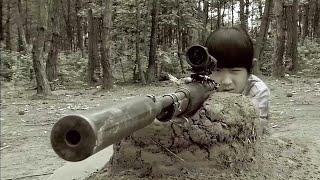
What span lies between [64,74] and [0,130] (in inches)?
606

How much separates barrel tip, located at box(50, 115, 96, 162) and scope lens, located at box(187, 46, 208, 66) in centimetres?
94

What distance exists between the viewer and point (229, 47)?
2.62 m

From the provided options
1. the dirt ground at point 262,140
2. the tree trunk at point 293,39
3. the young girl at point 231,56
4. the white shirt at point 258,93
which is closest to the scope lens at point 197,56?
the dirt ground at point 262,140

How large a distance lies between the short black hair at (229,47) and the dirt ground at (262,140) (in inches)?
13.8

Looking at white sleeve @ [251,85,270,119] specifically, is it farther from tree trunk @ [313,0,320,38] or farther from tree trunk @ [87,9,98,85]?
tree trunk @ [313,0,320,38]

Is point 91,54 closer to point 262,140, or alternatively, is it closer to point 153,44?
point 153,44

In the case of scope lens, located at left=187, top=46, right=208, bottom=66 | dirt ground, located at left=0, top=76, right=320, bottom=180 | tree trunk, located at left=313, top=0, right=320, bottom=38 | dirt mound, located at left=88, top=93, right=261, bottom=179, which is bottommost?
dirt ground, located at left=0, top=76, right=320, bottom=180

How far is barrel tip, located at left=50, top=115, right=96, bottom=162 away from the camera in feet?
3.63

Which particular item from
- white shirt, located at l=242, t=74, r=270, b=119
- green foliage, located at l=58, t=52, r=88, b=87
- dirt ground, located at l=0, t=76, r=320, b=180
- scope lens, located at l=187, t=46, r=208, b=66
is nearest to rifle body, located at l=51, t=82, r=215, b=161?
dirt ground, located at l=0, t=76, r=320, b=180

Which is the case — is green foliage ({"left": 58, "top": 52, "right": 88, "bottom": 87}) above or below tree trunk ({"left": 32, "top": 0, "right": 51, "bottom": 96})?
below

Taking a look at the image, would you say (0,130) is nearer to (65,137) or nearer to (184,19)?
(65,137)

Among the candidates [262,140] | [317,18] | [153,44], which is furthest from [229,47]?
[317,18]

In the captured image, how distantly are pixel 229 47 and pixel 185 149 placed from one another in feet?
2.25

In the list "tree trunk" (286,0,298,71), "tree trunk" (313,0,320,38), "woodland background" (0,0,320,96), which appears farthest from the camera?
"tree trunk" (313,0,320,38)
